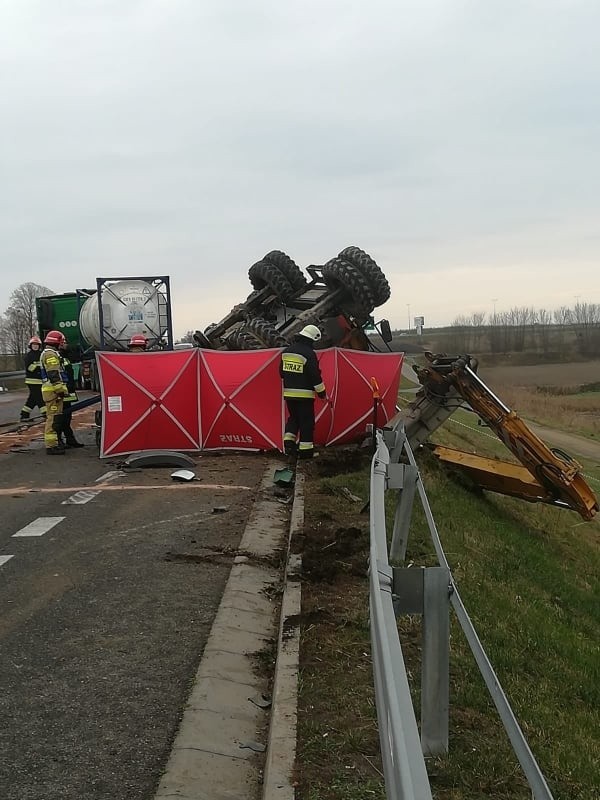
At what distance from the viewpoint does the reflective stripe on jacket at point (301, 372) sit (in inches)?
396

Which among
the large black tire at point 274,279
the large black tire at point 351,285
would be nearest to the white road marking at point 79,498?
the large black tire at point 351,285

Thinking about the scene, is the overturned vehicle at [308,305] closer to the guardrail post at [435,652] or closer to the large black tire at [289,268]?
the large black tire at [289,268]

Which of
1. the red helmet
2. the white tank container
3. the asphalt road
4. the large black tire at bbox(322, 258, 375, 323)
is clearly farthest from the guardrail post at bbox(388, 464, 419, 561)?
the white tank container

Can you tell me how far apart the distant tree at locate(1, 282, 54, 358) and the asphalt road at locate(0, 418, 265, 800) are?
46870mm

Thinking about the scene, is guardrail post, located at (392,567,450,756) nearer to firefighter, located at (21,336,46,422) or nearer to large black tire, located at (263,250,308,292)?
large black tire, located at (263,250,308,292)

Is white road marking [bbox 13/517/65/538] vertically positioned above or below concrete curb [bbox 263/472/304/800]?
above

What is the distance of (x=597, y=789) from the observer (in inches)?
133

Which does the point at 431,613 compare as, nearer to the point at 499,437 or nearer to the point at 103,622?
the point at 103,622

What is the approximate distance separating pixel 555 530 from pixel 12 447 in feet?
28.6

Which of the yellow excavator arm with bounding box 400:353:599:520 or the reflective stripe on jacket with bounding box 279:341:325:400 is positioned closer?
the yellow excavator arm with bounding box 400:353:599:520

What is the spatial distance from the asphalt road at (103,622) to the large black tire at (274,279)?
18.4 feet

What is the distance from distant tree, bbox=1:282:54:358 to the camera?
5431cm

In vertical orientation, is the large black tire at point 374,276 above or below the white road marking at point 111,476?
above

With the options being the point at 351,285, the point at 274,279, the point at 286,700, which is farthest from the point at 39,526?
the point at 274,279
